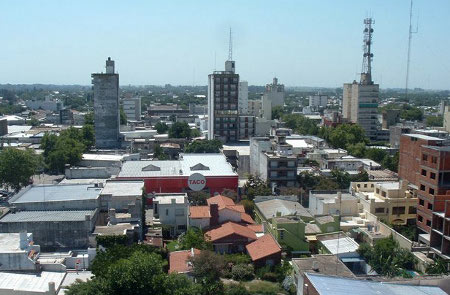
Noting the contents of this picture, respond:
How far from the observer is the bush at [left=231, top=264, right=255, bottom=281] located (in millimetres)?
26844

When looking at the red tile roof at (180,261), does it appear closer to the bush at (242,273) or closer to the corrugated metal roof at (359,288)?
the bush at (242,273)

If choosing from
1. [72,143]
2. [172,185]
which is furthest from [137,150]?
[172,185]

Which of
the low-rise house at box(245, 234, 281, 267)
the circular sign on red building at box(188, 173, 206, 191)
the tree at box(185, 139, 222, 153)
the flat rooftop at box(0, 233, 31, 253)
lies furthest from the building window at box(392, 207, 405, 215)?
the tree at box(185, 139, 222, 153)

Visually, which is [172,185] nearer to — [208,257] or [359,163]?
[208,257]

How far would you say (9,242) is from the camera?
83.8 feet

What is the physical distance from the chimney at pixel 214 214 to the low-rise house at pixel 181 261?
5112 millimetres

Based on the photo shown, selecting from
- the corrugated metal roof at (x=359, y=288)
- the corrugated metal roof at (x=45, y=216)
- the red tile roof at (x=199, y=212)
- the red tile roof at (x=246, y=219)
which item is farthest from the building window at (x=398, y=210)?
the corrugated metal roof at (x=45, y=216)

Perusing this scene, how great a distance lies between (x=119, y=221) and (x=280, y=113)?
91.1m

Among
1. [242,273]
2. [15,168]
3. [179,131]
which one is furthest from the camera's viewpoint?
[179,131]

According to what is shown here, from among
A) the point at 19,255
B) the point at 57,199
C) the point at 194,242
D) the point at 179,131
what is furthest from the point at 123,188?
the point at 179,131

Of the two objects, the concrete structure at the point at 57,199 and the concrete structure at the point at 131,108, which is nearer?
the concrete structure at the point at 57,199

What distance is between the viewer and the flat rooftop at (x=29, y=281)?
20875 millimetres

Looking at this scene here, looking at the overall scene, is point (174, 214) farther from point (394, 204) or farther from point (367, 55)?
point (367, 55)

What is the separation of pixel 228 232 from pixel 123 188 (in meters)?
8.82
